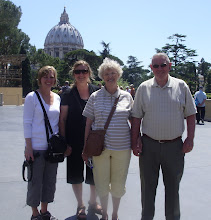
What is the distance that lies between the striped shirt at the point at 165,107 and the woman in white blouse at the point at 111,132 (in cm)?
21

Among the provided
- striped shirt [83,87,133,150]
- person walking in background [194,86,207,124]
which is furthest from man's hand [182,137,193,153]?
person walking in background [194,86,207,124]

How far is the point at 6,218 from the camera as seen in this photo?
2850 millimetres

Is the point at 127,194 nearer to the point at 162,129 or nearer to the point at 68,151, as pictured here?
the point at 68,151

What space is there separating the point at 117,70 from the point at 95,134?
0.65 meters

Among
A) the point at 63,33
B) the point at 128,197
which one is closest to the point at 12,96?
the point at 128,197

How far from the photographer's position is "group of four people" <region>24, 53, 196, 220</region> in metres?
2.56

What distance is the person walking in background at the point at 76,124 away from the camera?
118 inches

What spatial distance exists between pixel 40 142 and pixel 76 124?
0.44 m

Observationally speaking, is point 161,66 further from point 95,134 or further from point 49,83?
point 49,83

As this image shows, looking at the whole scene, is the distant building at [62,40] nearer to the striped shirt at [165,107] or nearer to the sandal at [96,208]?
the sandal at [96,208]

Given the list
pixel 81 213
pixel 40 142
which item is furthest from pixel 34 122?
pixel 81 213

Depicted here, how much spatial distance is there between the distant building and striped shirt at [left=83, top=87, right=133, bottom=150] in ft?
380

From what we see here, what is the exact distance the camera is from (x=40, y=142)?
2.73 metres

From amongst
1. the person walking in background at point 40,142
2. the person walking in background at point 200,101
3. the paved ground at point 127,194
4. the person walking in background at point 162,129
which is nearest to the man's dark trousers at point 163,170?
the person walking in background at point 162,129
